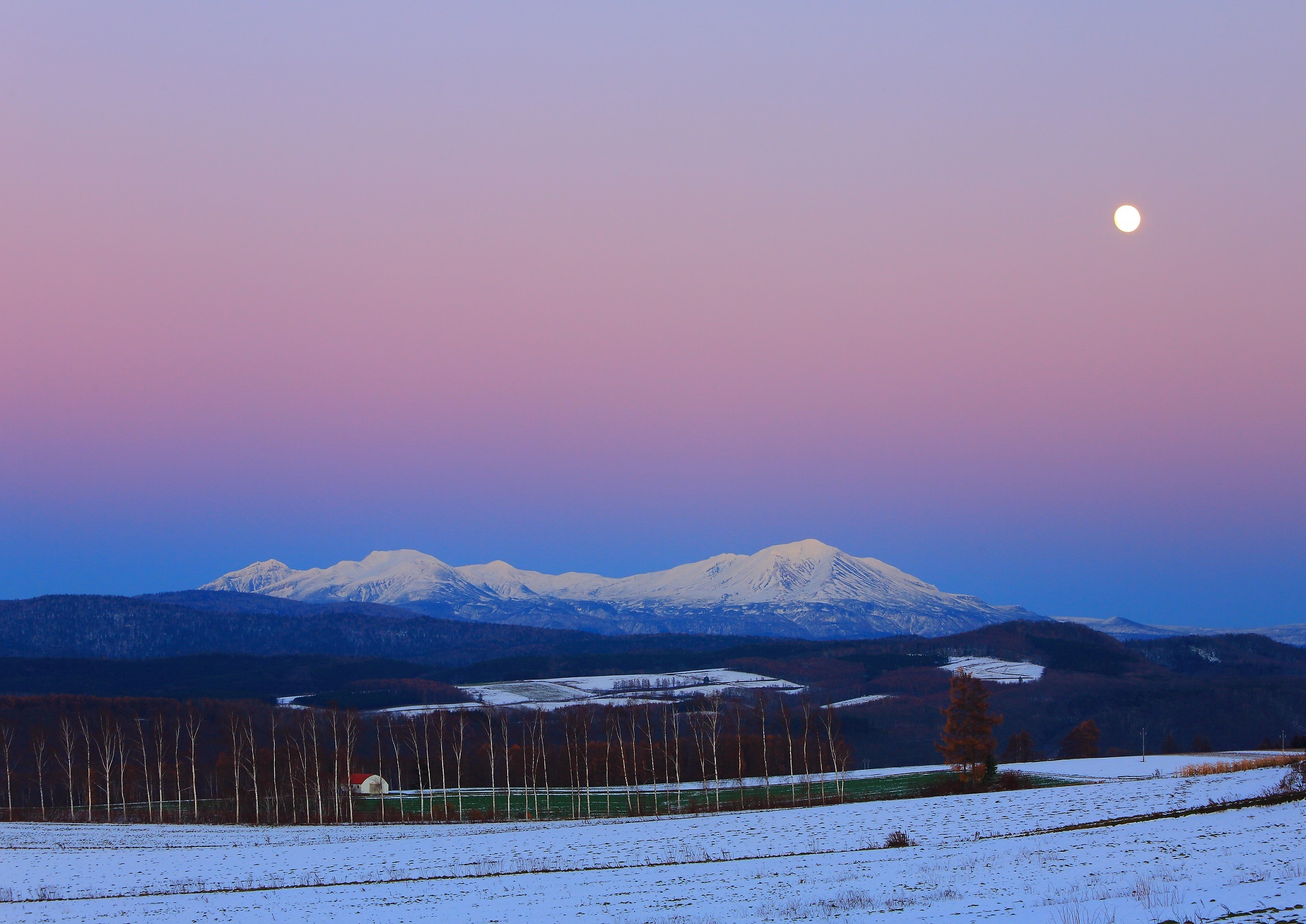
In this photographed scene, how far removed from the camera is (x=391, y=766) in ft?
411

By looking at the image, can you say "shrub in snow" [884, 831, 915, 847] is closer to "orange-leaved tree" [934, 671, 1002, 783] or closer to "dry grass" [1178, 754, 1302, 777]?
"dry grass" [1178, 754, 1302, 777]

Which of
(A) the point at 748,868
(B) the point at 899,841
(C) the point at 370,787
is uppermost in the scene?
(A) the point at 748,868

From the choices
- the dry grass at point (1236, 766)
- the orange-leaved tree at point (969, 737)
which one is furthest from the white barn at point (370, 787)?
the dry grass at point (1236, 766)

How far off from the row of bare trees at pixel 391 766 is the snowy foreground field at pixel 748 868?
20.8 m

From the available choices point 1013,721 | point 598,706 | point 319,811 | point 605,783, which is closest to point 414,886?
point 319,811

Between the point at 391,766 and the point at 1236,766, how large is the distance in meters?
93.4

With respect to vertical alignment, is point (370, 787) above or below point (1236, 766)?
below

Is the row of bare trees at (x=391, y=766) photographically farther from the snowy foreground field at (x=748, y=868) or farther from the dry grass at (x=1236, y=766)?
the dry grass at (x=1236, y=766)

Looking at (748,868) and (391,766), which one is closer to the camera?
(748,868)

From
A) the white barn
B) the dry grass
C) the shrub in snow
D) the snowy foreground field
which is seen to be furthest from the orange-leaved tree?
the white barn

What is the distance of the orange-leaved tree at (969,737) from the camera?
2879 inches

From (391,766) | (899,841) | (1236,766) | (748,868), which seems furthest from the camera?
(391,766)

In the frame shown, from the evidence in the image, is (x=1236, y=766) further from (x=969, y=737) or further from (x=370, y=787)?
(x=370, y=787)

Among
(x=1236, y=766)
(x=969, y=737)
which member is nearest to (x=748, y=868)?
(x=969, y=737)
